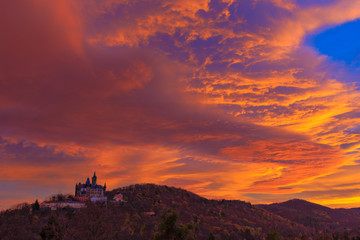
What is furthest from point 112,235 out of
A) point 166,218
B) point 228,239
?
point 228,239

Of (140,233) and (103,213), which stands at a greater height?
(103,213)

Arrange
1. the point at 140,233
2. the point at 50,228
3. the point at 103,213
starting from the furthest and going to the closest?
the point at 103,213 → the point at 140,233 → the point at 50,228

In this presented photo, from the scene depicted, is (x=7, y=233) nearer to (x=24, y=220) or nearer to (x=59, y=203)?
(x=24, y=220)

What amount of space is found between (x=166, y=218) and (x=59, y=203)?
107 m

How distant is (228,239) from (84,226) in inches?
3628

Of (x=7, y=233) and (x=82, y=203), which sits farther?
(x=82, y=203)

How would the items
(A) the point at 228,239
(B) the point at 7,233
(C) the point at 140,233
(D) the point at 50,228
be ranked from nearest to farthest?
(D) the point at 50,228, (B) the point at 7,233, (C) the point at 140,233, (A) the point at 228,239

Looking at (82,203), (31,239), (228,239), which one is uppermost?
(82,203)

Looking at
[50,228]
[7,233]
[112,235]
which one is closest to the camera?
[50,228]

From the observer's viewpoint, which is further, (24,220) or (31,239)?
(24,220)

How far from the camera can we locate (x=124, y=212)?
655 ft

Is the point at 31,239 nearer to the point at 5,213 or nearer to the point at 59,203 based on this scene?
the point at 59,203

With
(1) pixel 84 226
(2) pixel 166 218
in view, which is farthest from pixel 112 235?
(2) pixel 166 218

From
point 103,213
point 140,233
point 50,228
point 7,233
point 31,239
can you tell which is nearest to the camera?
point 50,228
